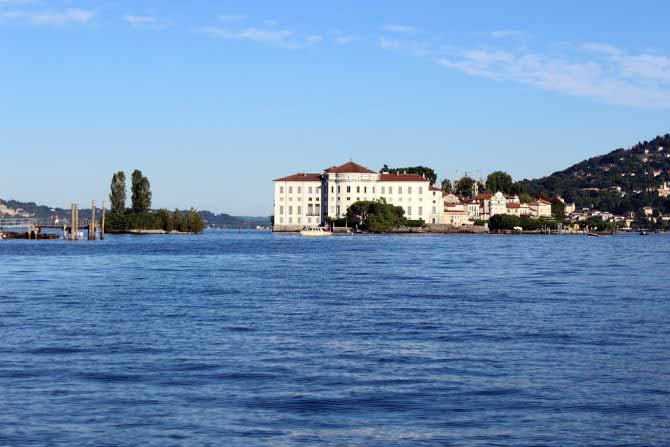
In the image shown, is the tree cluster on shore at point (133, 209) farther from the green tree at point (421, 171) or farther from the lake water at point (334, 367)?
the lake water at point (334, 367)

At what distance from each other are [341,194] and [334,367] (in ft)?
465

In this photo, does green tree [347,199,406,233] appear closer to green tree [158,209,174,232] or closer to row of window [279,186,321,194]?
row of window [279,186,321,194]

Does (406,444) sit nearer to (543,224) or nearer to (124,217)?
(124,217)

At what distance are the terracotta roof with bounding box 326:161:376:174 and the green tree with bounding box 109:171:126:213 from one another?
115ft

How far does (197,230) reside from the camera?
173250 mm

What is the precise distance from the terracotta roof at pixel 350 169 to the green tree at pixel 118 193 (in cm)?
3491

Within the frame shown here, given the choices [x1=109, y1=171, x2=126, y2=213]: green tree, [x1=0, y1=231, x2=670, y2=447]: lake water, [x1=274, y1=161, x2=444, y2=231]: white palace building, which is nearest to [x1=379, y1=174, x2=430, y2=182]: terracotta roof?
[x1=274, y1=161, x2=444, y2=231]: white palace building

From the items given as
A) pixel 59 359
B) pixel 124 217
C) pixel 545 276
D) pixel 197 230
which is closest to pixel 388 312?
pixel 59 359

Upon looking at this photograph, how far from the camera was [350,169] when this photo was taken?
529ft

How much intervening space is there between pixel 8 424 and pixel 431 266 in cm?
4199

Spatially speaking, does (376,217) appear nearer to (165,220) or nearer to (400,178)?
(400,178)

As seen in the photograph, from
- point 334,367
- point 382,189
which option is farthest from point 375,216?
point 334,367

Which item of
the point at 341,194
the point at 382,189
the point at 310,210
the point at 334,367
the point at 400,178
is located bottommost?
the point at 334,367

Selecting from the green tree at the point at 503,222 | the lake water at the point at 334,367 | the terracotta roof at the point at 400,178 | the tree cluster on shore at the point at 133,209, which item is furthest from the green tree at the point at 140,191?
the lake water at the point at 334,367
